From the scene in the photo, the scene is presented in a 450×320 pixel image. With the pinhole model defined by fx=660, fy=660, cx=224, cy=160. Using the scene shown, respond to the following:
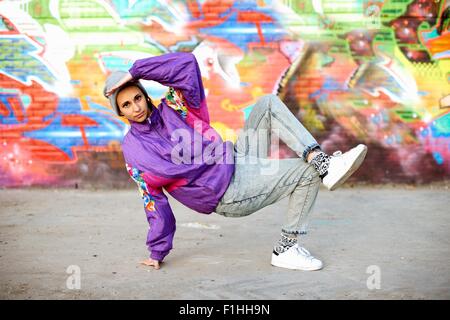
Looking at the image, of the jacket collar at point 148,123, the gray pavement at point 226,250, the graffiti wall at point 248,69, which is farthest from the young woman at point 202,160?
the graffiti wall at point 248,69

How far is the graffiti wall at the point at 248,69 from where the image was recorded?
7.86 metres

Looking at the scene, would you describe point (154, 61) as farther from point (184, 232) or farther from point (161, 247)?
point (184, 232)

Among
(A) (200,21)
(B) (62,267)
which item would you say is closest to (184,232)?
(B) (62,267)

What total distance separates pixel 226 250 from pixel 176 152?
1.16m

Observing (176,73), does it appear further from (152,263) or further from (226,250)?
(226,250)

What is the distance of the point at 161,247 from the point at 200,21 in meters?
3.91

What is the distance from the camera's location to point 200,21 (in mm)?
7922

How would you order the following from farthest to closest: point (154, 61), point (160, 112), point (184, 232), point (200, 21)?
1. point (200, 21)
2. point (184, 232)
3. point (160, 112)
4. point (154, 61)

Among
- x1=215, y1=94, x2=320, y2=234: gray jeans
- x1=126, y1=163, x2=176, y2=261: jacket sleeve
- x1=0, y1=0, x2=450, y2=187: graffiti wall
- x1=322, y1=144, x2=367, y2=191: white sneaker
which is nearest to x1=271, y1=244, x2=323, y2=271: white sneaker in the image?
x1=215, y1=94, x2=320, y2=234: gray jeans

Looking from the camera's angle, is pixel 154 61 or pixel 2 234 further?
pixel 2 234

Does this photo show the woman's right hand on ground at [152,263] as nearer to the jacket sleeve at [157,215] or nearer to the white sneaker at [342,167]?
the jacket sleeve at [157,215]

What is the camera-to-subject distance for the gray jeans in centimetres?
462

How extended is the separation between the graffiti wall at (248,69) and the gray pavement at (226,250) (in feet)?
1.94

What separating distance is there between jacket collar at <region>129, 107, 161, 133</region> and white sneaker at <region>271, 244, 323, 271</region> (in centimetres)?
130
